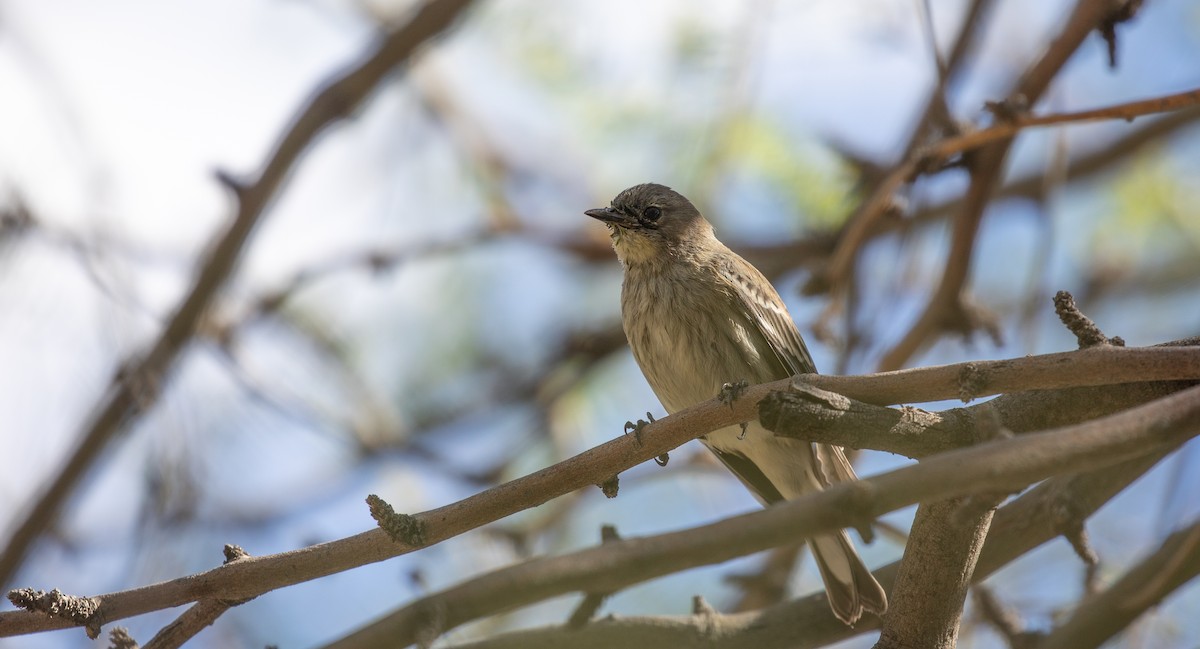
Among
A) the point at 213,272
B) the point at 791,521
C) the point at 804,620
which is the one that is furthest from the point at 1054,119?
the point at 213,272

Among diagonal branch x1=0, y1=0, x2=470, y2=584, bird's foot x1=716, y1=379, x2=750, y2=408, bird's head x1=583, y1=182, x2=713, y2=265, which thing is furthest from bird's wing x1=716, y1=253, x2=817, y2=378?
diagonal branch x1=0, y1=0, x2=470, y2=584

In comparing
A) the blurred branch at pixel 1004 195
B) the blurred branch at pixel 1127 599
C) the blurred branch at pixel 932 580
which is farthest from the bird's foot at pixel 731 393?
the blurred branch at pixel 1004 195

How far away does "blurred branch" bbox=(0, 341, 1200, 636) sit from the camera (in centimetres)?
258

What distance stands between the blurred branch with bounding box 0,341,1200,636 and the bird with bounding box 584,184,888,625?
56.7 inches

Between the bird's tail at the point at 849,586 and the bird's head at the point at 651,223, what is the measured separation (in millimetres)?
1562

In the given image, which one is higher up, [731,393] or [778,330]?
[778,330]

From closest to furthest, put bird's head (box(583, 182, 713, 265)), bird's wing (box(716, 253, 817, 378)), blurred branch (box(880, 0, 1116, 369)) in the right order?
blurred branch (box(880, 0, 1116, 369)), bird's wing (box(716, 253, 817, 378)), bird's head (box(583, 182, 713, 265))

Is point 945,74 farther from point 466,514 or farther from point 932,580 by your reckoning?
point 466,514

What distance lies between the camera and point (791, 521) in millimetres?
2031

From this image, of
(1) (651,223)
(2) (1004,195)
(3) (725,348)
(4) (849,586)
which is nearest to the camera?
(4) (849,586)

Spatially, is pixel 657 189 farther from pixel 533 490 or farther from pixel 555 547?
pixel 533 490

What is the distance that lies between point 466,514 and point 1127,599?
2014mm

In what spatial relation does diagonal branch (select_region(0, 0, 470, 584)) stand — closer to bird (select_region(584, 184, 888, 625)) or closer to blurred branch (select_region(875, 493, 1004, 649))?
bird (select_region(584, 184, 888, 625))

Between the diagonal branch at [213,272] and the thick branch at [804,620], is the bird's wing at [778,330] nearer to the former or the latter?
the thick branch at [804,620]
